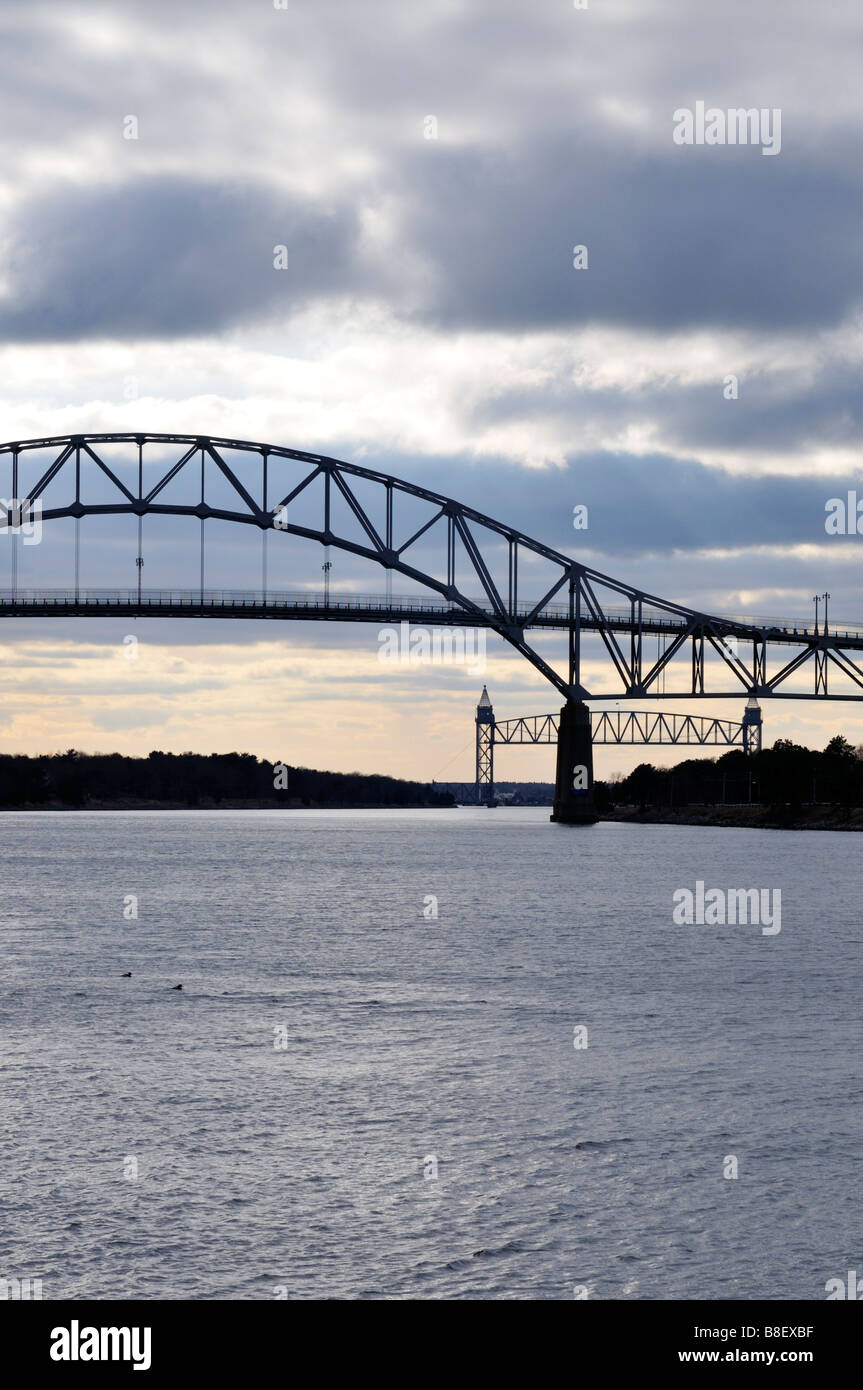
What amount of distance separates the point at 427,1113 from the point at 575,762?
132 meters

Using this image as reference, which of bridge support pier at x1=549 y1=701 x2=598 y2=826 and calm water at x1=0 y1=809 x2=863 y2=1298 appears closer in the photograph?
calm water at x1=0 y1=809 x2=863 y2=1298

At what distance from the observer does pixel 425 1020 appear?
31219 mm

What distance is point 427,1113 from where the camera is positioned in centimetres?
2227

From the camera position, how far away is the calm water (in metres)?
16.0

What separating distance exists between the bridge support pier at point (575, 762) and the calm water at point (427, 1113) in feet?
325

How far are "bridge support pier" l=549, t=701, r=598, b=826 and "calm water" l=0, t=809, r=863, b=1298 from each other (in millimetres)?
99183

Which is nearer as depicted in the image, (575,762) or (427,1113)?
(427,1113)

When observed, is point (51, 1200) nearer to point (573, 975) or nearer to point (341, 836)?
point (573, 975)

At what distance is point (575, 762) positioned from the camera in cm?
15312

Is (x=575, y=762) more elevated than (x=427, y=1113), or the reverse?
(x=575, y=762)

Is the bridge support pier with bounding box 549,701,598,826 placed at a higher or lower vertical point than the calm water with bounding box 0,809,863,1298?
higher

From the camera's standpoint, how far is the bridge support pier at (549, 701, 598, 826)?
5920 inches

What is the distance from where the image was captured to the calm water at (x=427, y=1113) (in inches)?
632
